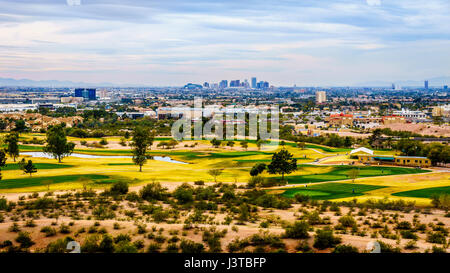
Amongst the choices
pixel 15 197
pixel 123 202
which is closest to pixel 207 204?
pixel 123 202

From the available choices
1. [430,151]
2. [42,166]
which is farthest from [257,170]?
[430,151]

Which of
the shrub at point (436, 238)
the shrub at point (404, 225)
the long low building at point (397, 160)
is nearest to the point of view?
the shrub at point (436, 238)

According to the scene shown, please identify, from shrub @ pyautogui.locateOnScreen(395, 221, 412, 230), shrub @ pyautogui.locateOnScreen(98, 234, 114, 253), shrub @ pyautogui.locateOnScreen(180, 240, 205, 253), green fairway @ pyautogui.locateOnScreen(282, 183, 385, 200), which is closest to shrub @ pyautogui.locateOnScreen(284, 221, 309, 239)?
shrub @ pyautogui.locateOnScreen(180, 240, 205, 253)

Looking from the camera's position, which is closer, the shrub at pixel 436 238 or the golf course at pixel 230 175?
the shrub at pixel 436 238

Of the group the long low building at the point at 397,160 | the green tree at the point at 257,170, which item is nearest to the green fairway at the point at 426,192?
the green tree at the point at 257,170

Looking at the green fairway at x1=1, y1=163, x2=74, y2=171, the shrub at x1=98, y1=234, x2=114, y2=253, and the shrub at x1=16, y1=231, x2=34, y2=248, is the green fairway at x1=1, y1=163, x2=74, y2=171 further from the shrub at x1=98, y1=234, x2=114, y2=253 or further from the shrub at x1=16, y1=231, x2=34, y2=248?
the shrub at x1=98, y1=234, x2=114, y2=253

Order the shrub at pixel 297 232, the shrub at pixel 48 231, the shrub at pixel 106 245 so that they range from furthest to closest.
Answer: the shrub at pixel 297 232
the shrub at pixel 48 231
the shrub at pixel 106 245

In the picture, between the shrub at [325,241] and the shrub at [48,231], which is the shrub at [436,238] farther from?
the shrub at [48,231]
